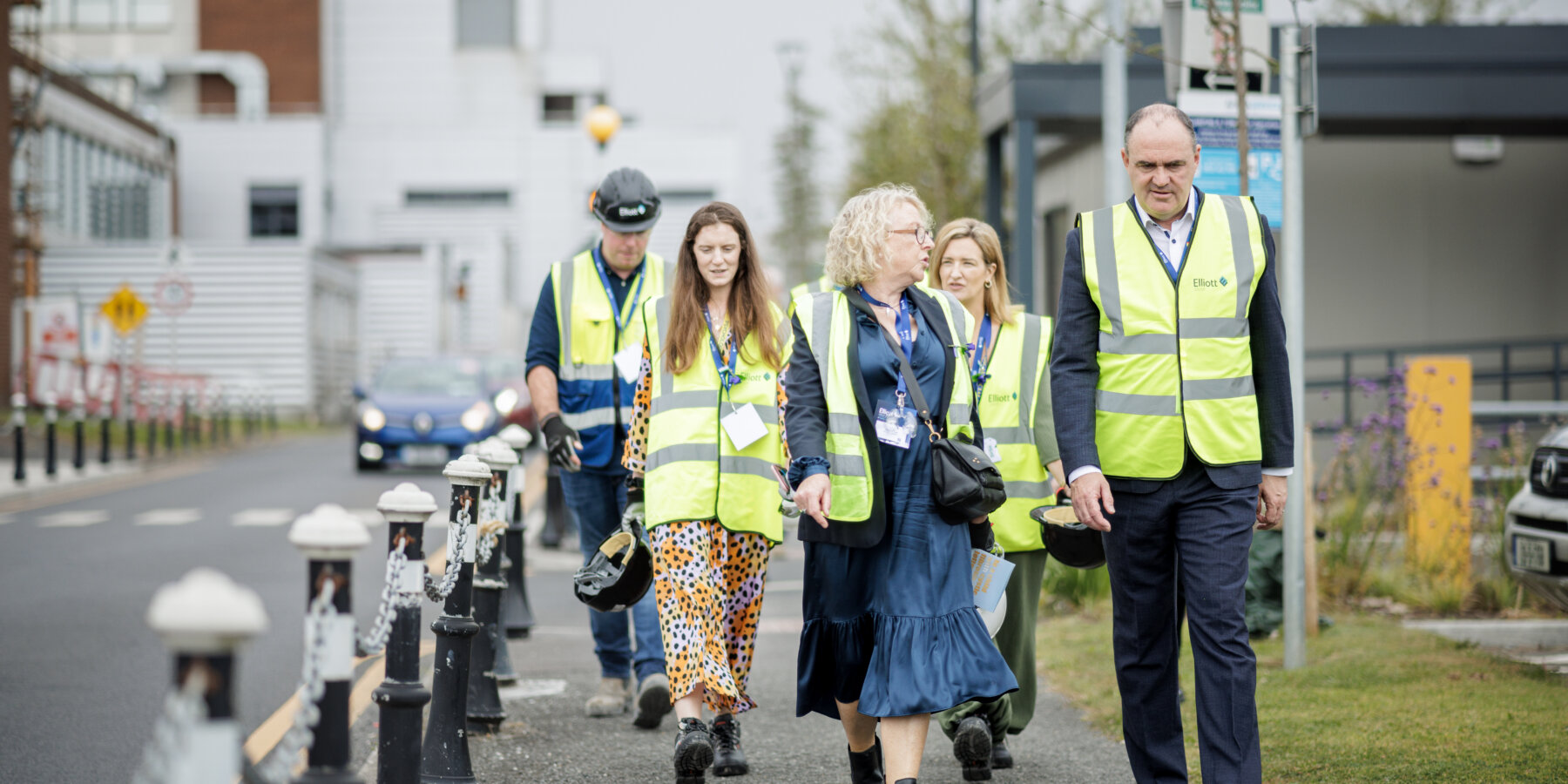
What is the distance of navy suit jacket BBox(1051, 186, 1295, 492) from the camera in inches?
166

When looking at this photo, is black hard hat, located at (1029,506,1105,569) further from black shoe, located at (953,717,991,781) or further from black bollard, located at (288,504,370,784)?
black bollard, located at (288,504,370,784)

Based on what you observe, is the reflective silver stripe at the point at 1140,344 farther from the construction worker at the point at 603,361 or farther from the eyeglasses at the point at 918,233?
the construction worker at the point at 603,361

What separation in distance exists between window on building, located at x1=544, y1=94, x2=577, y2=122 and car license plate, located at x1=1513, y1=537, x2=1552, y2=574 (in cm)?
6227

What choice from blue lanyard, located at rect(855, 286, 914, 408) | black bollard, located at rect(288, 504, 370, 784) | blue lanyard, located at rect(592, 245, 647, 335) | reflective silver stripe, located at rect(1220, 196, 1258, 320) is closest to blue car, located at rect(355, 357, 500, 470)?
blue lanyard, located at rect(592, 245, 647, 335)

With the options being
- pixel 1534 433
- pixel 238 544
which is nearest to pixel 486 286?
pixel 238 544

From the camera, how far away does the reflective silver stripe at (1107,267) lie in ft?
14.0

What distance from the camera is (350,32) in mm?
65188

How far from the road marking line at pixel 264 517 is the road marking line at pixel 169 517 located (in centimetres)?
40

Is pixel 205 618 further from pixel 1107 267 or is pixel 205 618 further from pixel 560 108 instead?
pixel 560 108

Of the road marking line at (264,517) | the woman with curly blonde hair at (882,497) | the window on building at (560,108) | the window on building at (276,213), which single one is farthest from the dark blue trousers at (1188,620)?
the window on building at (560,108)

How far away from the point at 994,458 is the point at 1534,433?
7.48 m

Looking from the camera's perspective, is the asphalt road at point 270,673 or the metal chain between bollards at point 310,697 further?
the asphalt road at point 270,673

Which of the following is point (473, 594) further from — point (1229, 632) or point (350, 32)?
point (350, 32)

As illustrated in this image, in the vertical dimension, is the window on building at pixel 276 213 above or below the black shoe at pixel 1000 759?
above
